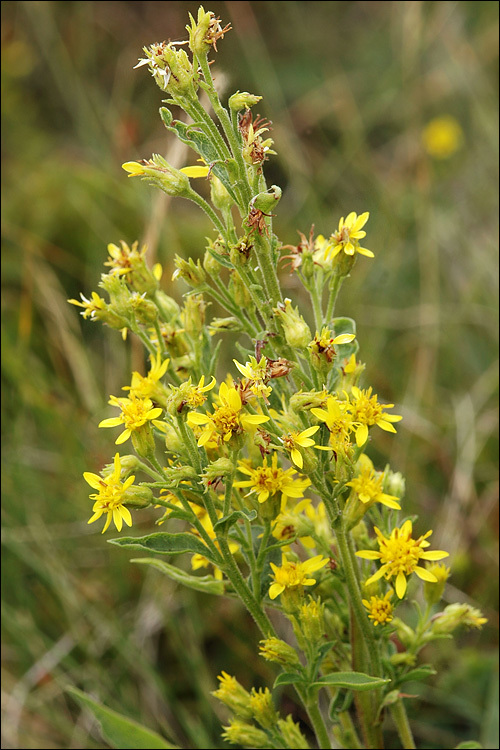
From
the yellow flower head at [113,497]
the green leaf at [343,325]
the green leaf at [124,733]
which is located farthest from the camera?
the green leaf at [124,733]

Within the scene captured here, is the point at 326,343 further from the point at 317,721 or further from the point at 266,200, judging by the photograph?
the point at 317,721

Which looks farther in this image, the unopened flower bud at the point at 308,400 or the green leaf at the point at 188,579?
the green leaf at the point at 188,579

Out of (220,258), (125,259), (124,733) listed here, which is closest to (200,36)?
(220,258)

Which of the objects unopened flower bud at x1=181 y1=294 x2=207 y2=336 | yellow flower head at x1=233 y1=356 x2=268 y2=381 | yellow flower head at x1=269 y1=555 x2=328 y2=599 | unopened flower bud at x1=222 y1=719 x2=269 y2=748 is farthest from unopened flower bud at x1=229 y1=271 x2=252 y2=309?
unopened flower bud at x1=222 y1=719 x2=269 y2=748

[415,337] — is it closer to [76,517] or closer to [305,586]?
[76,517]

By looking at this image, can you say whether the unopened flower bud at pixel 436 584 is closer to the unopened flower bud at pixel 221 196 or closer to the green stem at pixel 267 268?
the green stem at pixel 267 268

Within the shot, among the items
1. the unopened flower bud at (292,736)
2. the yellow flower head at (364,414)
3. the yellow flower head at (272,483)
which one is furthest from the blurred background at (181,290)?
the yellow flower head at (364,414)
